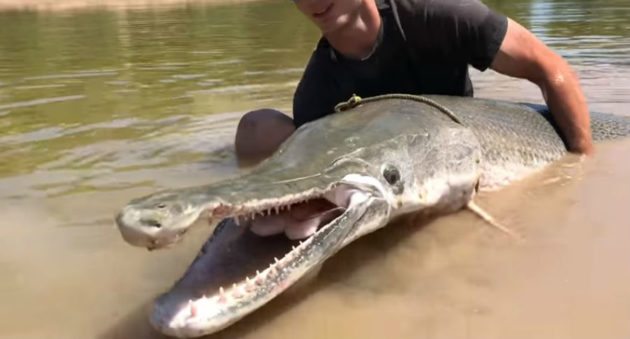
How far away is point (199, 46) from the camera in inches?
351

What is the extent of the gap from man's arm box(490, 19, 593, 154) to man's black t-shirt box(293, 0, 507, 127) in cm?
6

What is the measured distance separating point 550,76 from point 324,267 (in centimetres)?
145

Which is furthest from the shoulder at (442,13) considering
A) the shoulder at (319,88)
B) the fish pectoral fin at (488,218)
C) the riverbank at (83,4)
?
the riverbank at (83,4)

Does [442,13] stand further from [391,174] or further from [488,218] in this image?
[391,174]

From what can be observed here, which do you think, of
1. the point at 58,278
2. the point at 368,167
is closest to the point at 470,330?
the point at 368,167

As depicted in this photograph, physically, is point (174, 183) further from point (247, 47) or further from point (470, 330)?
point (247, 47)

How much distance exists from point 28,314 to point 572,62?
17.9ft

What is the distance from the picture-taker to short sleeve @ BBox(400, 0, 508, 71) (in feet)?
9.18

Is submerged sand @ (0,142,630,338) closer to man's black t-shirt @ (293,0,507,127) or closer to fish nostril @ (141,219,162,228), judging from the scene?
fish nostril @ (141,219,162,228)

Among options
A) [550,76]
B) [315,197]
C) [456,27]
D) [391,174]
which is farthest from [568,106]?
[315,197]

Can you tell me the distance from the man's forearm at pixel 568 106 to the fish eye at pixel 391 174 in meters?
1.17

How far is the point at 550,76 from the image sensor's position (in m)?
2.94

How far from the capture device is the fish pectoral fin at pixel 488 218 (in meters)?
2.18

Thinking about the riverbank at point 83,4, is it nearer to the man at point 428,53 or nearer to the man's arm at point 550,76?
the man at point 428,53
